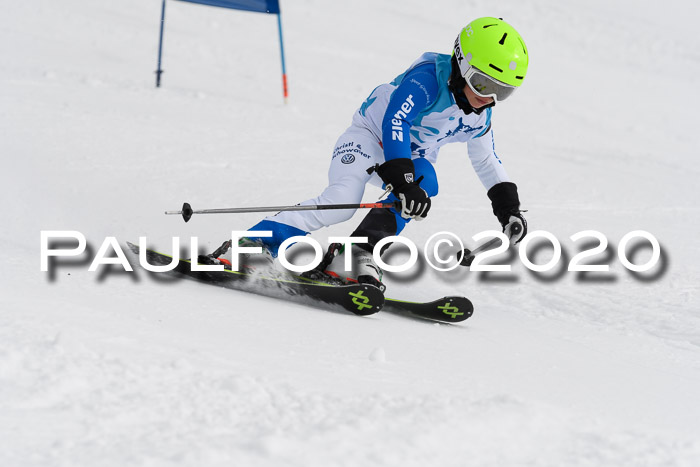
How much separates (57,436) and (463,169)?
6.19 meters

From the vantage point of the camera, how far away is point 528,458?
6.57 feet

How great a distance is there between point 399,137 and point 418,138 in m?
0.35

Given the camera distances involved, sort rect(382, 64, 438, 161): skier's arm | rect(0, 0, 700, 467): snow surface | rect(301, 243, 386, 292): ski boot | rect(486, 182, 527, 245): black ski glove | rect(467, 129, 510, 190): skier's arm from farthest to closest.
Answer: rect(467, 129, 510, 190): skier's arm
rect(486, 182, 527, 245): black ski glove
rect(301, 243, 386, 292): ski boot
rect(382, 64, 438, 161): skier's arm
rect(0, 0, 700, 467): snow surface

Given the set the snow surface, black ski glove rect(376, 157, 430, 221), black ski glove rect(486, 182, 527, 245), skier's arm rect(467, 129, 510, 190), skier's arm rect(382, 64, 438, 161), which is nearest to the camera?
the snow surface

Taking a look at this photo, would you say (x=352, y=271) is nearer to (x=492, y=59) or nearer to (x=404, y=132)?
(x=404, y=132)

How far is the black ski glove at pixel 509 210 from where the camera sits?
4273 millimetres

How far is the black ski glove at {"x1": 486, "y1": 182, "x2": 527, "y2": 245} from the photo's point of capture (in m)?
4.27

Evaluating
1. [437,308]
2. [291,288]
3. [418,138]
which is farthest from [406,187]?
[291,288]

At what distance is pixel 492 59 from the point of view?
3.75 m

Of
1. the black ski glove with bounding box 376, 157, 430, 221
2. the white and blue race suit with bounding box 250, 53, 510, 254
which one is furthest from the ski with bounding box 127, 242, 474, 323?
the black ski glove with bounding box 376, 157, 430, 221

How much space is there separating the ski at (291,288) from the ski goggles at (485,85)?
1143mm

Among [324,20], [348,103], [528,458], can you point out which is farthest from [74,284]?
[324,20]

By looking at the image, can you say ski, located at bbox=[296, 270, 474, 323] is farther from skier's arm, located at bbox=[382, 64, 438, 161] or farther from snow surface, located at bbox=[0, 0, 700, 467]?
skier's arm, located at bbox=[382, 64, 438, 161]

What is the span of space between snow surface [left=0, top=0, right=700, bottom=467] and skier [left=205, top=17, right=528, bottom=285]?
1.73 feet
